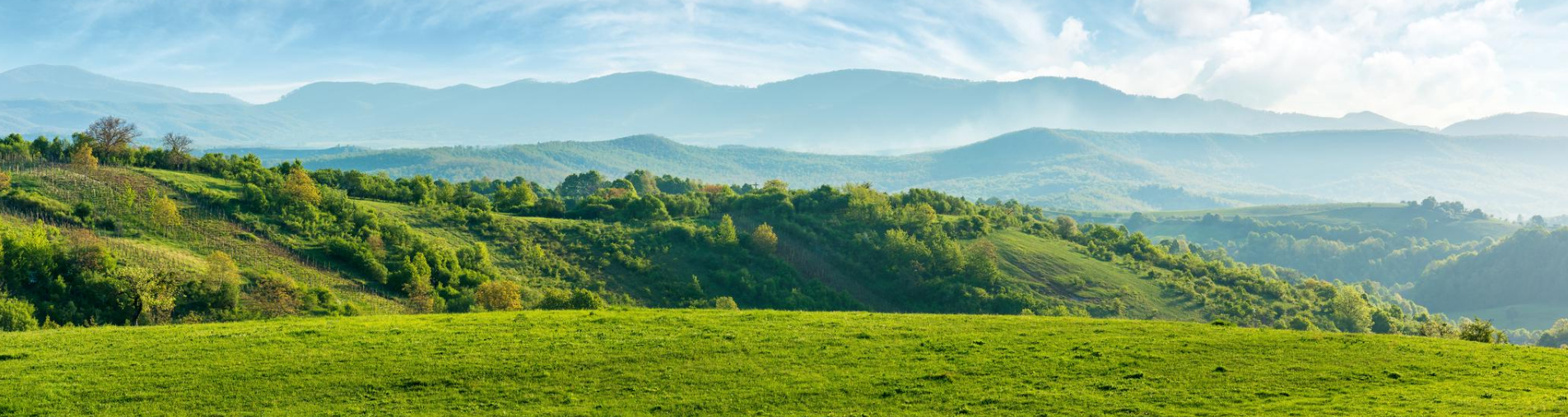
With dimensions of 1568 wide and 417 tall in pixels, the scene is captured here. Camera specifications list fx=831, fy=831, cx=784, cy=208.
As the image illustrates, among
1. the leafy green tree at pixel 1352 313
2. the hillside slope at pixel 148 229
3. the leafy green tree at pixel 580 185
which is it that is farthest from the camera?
the leafy green tree at pixel 580 185

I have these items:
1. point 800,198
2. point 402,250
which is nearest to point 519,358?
point 402,250

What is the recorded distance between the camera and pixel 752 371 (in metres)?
27.6

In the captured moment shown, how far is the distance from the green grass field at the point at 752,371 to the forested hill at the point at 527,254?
10.8 m

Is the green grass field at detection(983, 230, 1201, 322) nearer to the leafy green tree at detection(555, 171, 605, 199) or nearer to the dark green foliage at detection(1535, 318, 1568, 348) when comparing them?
the dark green foliage at detection(1535, 318, 1568, 348)

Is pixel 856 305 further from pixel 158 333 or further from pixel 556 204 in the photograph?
pixel 158 333

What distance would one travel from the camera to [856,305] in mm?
84750

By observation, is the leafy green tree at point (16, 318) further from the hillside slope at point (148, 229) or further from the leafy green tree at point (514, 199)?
the leafy green tree at point (514, 199)

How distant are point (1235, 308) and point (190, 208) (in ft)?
343

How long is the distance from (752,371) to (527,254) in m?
56.8

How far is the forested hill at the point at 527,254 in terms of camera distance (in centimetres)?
4544

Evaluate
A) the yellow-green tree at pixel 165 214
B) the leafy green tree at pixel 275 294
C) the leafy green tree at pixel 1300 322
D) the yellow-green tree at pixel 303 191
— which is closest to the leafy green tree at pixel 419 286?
the leafy green tree at pixel 275 294

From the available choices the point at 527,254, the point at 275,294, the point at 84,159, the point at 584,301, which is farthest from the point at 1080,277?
the point at 84,159

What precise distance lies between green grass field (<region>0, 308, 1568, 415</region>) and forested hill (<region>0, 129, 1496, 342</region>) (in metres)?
10.8

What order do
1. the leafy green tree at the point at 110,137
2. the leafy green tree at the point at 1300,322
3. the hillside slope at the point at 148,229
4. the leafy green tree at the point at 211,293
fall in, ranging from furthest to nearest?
1. the leafy green tree at the point at 1300,322
2. the leafy green tree at the point at 110,137
3. the hillside slope at the point at 148,229
4. the leafy green tree at the point at 211,293
